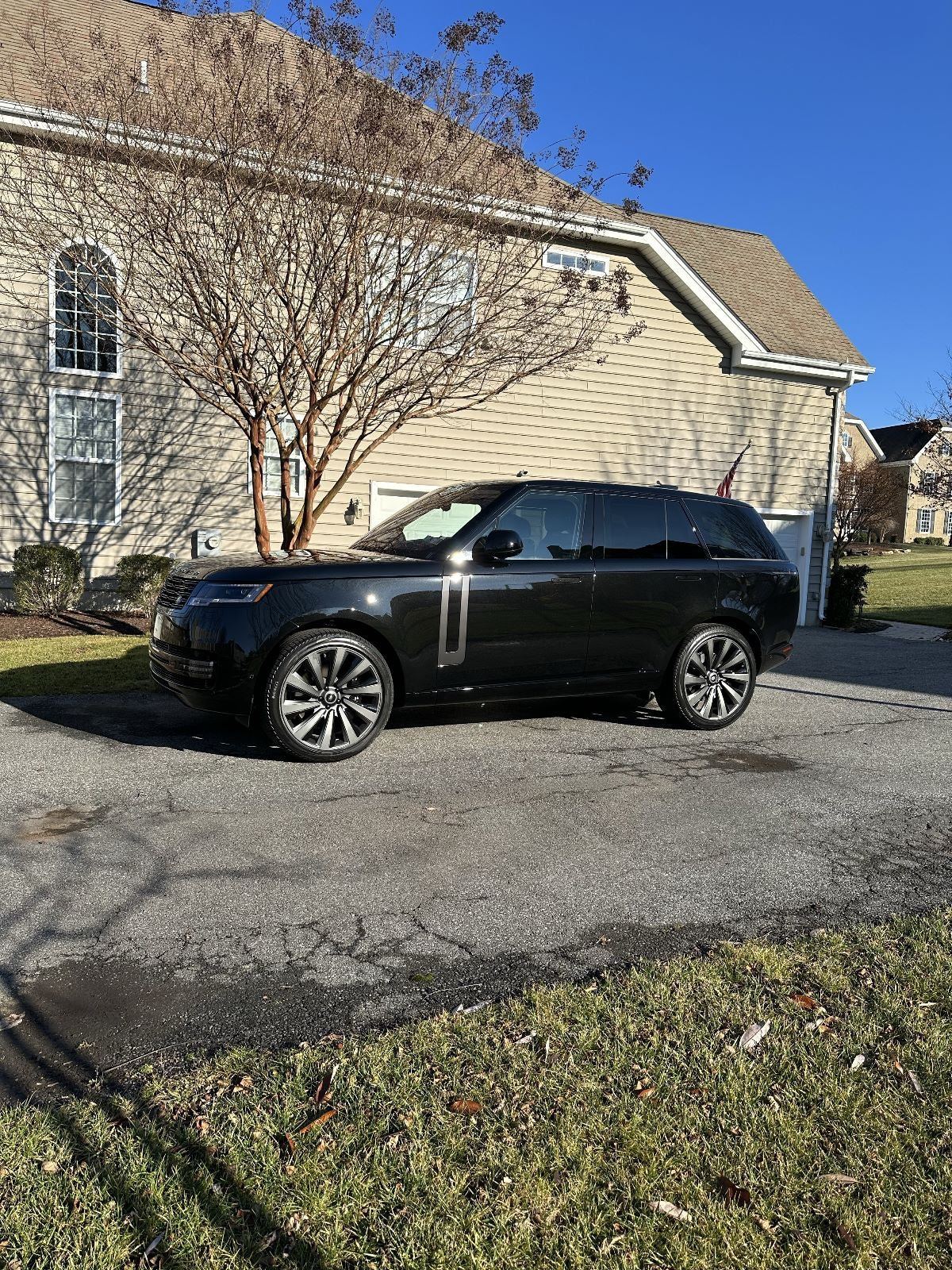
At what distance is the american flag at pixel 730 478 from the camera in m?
16.2

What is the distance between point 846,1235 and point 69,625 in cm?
1152

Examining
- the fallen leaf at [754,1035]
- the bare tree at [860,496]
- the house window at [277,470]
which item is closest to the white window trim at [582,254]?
the house window at [277,470]

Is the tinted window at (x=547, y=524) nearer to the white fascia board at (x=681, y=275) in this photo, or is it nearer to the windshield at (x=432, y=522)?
the windshield at (x=432, y=522)

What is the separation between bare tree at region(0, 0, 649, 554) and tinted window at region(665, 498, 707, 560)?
4.42 m

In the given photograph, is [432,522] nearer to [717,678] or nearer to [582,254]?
[717,678]

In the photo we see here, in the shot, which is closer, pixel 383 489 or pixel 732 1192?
pixel 732 1192

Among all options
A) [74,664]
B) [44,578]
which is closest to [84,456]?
[44,578]

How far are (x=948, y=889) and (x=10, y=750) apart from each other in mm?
5476

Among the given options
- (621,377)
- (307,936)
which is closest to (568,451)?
(621,377)

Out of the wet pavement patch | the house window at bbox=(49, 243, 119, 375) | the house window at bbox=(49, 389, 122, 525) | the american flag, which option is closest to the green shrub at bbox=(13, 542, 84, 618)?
the house window at bbox=(49, 389, 122, 525)

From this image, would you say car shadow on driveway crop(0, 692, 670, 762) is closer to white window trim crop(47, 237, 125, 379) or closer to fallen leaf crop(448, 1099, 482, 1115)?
fallen leaf crop(448, 1099, 482, 1115)

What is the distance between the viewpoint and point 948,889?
13.7ft

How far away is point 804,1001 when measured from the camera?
10.0 ft

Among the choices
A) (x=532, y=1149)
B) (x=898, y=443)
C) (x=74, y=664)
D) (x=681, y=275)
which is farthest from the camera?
(x=898, y=443)
